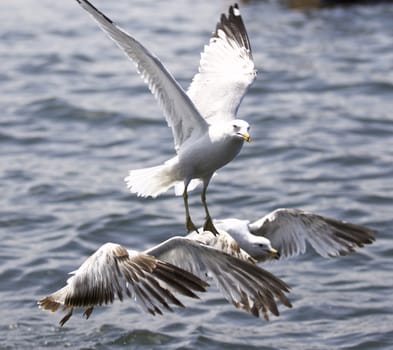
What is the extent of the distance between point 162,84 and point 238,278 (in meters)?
1.62

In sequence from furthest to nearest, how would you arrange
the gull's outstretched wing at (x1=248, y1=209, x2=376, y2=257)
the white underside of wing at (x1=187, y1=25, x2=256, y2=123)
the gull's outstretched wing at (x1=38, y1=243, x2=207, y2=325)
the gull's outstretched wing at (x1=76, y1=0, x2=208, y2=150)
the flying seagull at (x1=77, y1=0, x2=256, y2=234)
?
1. the gull's outstretched wing at (x1=248, y1=209, x2=376, y2=257)
2. the white underside of wing at (x1=187, y1=25, x2=256, y2=123)
3. the flying seagull at (x1=77, y1=0, x2=256, y2=234)
4. the gull's outstretched wing at (x1=76, y1=0, x2=208, y2=150)
5. the gull's outstretched wing at (x1=38, y1=243, x2=207, y2=325)

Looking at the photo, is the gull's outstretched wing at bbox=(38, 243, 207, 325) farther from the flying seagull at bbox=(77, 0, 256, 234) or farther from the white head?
the white head

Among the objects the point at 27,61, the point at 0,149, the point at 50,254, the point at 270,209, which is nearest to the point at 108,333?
the point at 50,254

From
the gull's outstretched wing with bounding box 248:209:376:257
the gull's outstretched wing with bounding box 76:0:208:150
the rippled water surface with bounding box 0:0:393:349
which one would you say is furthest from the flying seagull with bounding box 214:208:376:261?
the gull's outstretched wing with bounding box 76:0:208:150

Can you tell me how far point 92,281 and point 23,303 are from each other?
8.07 feet

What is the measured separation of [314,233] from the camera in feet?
29.5

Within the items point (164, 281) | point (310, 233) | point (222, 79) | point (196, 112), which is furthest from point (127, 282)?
point (310, 233)

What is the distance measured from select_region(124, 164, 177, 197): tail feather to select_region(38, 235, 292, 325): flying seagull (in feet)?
2.47

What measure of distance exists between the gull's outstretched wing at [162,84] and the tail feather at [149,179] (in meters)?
0.25

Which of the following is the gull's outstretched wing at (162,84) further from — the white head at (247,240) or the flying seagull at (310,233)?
the flying seagull at (310,233)

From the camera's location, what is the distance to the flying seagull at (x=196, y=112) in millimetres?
7457

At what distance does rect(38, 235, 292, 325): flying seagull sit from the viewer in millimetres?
6871

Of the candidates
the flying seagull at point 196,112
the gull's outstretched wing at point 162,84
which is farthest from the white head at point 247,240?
the gull's outstretched wing at point 162,84

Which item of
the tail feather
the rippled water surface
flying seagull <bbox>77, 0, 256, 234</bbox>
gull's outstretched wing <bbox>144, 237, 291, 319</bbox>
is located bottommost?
the rippled water surface
